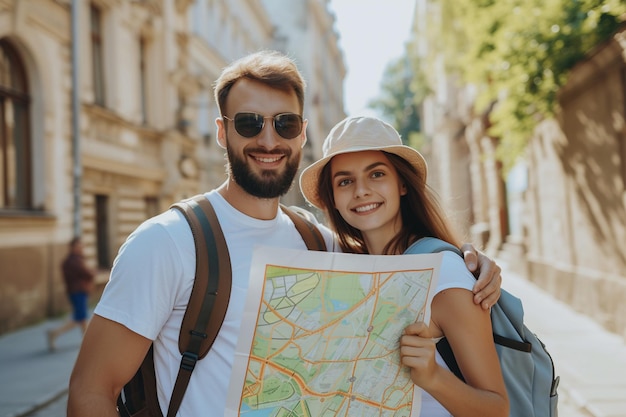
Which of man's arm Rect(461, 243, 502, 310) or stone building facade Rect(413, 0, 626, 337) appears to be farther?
stone building facade Rect(413, 0, 626, 337)

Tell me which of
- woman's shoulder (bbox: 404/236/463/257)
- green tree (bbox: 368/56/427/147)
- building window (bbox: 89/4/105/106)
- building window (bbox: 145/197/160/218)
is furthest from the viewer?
green tree (bbox: 368/56/427/147)

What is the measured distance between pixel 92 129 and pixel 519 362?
Result: 1390cm

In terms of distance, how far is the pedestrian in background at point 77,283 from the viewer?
9688 mm

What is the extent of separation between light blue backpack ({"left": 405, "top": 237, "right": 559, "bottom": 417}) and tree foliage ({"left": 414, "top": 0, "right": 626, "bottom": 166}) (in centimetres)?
643

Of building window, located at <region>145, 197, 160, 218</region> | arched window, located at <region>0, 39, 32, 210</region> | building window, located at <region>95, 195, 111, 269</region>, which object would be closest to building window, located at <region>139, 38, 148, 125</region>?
building window, located at <region>145, 197, 160, 218</region>

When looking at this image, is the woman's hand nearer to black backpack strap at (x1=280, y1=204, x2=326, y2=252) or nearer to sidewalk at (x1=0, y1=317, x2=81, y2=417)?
black backpack strap at (x1=280, y1=204, x2=326, y2=252)

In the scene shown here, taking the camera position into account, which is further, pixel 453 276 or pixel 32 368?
pixel 32 368

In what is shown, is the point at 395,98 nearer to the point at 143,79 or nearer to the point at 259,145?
the point at 143,79

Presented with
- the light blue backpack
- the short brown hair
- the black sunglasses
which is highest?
the short brown hair

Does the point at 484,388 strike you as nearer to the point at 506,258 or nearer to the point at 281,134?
the point at 281,134

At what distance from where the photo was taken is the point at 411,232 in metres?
2.42

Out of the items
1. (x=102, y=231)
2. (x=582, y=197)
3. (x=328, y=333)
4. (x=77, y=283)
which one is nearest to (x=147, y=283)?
(x=328, y=333)

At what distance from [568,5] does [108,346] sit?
346 inches

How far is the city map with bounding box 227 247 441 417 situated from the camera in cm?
162
